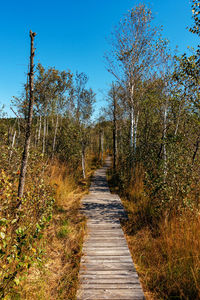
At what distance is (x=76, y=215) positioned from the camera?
18.0ft

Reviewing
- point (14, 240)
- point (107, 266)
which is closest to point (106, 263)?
point (107, 266)

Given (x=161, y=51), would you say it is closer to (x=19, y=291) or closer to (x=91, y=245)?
(x=91, y=245)

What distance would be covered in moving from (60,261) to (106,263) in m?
0.99

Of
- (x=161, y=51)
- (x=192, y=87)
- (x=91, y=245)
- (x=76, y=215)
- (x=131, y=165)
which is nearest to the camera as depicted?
(x=91, y=245)

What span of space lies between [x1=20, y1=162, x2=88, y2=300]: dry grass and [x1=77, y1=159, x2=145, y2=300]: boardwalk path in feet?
0.63

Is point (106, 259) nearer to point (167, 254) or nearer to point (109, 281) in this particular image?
point (109, 281)

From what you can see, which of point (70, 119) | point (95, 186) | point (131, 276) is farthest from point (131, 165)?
point (70, 119)

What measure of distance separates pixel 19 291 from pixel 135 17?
11.0 m

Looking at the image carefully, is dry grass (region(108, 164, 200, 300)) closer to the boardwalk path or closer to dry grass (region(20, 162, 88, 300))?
the boardwalk path

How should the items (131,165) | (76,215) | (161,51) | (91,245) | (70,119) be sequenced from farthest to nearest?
1. (70,119)
2. (131,165)
3. (161,51)
4. (76,215)
5. (91,245)

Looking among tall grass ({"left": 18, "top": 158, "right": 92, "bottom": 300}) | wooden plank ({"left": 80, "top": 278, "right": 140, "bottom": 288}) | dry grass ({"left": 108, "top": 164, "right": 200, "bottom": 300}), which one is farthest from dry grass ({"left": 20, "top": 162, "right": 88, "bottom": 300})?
dry grass ({"left": 108, "top": 164, "right": 200, "bottom": 300})

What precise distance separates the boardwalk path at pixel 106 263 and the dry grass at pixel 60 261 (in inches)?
7.6

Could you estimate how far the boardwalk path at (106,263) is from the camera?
2607mm

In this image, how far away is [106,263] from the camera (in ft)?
10.7
